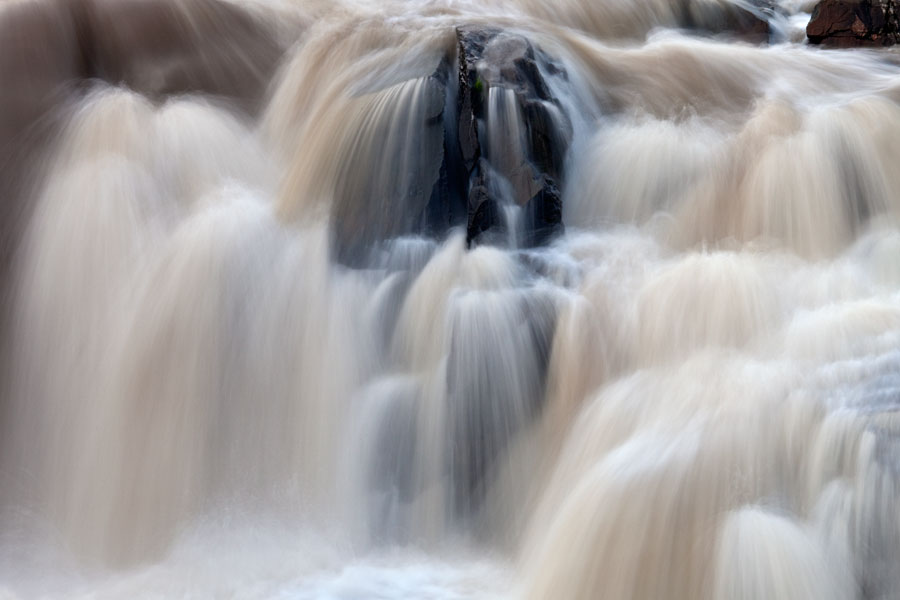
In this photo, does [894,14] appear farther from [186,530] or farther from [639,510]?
[186,530]

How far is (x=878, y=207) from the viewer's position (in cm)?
507

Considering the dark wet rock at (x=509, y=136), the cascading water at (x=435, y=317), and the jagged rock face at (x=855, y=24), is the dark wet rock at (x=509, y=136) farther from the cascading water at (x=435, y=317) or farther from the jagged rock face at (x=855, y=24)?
the jagged rock face at (x=855, y=24)

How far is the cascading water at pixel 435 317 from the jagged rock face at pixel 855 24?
63 centimetres

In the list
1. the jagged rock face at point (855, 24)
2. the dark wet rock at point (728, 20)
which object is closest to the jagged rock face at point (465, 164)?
the dark wet rock at point (728, 20)

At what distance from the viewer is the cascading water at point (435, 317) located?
11.7 ft

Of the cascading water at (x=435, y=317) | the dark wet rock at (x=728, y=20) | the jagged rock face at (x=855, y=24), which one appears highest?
the dark wet rock at (x=728, y=20)

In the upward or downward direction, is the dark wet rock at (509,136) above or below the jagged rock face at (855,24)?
below

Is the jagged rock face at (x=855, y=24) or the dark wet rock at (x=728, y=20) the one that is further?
the dark wet rock at (x=728, y=20)

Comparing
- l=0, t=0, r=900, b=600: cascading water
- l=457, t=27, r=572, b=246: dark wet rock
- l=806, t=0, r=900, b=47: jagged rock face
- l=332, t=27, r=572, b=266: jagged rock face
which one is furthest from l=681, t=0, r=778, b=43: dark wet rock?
l=332, t=27, r=572, b=266: jagged rock face

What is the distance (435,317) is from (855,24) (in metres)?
4.14

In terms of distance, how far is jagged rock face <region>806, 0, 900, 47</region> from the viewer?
682 centimetres

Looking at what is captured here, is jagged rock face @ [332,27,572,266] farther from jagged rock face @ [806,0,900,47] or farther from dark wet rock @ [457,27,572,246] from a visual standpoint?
jagged rock face @ [806,0,900,47]

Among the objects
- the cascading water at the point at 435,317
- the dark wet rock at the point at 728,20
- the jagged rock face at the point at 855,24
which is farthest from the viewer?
the dark wet rock at the point at 728,20

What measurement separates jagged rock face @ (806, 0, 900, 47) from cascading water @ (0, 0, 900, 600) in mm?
627
